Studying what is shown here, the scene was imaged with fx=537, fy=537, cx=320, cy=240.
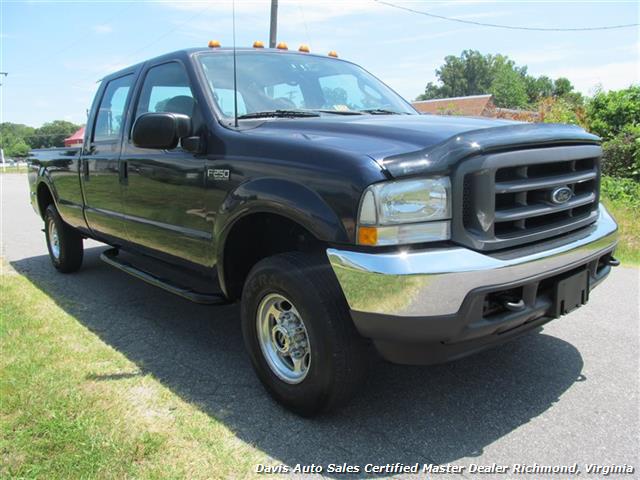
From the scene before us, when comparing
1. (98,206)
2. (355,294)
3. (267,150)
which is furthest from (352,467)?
(98,206)

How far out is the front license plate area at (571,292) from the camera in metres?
2.55

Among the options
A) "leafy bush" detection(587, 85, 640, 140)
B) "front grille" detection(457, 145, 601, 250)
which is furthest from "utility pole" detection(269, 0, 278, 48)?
"front grille" detection(457, 145, 601, 250)

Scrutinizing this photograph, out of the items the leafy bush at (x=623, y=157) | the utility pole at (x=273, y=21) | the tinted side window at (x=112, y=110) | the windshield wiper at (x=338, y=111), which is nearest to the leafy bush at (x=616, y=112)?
the leafy bush at (x=623, y=157)

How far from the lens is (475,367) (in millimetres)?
3352

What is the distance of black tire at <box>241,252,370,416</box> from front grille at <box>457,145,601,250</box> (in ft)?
2.19

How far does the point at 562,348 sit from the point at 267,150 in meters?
2.38

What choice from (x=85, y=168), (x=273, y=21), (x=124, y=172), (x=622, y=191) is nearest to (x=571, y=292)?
(x=124, y=172)

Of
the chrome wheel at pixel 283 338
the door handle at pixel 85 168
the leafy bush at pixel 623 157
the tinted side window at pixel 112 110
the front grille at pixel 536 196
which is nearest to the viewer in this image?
the front grille at pixel 536 196

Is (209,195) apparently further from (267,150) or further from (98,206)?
(98,206)

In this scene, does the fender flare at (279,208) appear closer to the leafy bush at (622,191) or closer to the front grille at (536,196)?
the front grille at (536,196)

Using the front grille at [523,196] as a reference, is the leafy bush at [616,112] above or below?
above

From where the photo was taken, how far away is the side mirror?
10.3 feet

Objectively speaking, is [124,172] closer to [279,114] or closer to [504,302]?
[279,114]

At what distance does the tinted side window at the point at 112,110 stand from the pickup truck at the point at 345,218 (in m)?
0.66
